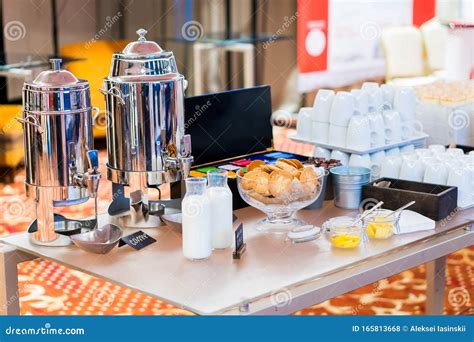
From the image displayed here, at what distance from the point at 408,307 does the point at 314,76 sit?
398 centimetres

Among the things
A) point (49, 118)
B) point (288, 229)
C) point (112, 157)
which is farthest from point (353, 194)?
point (49, 118)

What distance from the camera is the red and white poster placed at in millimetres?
7137

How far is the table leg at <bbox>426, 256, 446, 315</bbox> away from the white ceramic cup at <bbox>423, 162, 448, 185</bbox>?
27.4 inches

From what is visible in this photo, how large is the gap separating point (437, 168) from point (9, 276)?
1.29 meters

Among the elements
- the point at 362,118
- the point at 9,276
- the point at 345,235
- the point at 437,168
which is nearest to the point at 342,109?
→ the point at 362,118

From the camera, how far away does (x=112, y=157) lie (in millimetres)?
2320

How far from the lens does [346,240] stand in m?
2.16

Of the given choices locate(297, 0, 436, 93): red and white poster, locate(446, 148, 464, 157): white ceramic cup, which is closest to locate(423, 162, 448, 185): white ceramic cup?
locate(446, 148, 464, 157): white ceramic cup

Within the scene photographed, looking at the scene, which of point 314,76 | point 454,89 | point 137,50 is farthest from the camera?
point 314,76

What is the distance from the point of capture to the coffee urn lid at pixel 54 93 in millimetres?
2109

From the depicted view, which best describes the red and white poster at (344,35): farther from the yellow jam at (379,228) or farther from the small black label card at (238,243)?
the small black label card at (238,243)

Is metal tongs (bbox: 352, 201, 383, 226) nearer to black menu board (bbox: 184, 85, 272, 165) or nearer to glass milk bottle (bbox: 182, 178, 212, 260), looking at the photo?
glass milk bottle (bbox: 182, 178, 212, 260)

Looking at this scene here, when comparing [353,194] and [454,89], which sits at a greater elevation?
[454,89]
